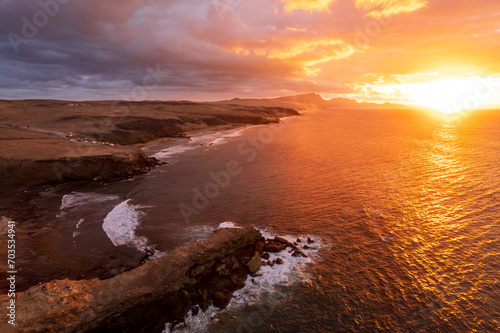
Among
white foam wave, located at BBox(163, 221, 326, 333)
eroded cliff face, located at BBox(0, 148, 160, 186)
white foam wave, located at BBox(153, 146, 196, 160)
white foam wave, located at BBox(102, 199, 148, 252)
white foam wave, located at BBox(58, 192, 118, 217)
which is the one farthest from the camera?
white foam wave, located at BBox(153, 146, 196, 160)

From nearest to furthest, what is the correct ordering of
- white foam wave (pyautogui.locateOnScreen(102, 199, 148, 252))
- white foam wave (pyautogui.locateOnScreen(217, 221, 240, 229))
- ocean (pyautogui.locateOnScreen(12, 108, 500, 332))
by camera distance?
ocean (pyautogui.locateOnScreen(12, 108, 500, 332)) < white foam wave (pyautogui.locateOnScreen(102, 199, 148, 252)) < white foam wave (pyautogui.locateOnScreen(217, 221, 240, 229))

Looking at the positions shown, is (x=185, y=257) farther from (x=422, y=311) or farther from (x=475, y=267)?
(x=475, y=267)

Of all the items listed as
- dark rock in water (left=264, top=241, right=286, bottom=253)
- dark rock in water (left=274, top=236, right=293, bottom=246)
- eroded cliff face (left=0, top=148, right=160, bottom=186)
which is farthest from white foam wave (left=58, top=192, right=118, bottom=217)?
dark rock in water (left=274, top=236, right=293, bottom=246)

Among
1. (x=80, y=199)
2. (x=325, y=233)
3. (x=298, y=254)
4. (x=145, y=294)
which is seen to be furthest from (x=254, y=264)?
(x=80, y=199)

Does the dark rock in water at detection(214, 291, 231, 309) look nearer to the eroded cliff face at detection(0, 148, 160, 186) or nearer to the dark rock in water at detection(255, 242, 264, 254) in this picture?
the dark rock in water at detection(255, 242, 264, 254)

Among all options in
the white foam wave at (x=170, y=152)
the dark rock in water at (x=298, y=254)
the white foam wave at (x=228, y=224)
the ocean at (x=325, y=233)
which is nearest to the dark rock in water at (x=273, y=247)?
the dark rock in water at (x=298, y=254)

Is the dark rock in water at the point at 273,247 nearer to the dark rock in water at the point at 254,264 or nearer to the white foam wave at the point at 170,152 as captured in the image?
the dark rock in water at the point at 254,264
